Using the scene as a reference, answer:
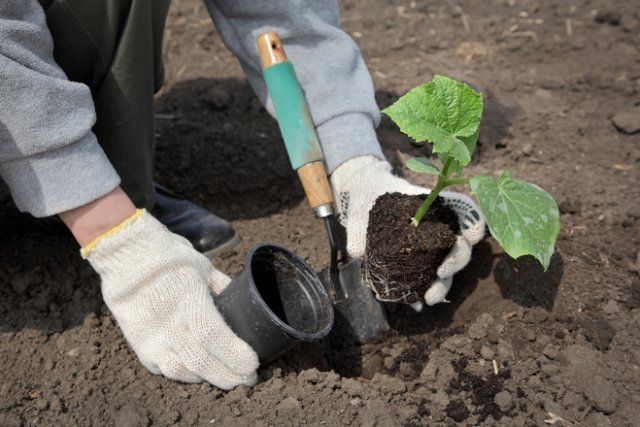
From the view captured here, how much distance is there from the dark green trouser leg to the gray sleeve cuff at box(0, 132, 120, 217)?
0.37m

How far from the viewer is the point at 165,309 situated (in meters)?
1.64

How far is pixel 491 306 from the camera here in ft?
6.38

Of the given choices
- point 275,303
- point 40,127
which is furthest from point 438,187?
point 40,127

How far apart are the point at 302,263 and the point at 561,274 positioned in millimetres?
806

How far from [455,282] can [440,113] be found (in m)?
0.70

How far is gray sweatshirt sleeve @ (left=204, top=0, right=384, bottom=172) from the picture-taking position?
6.61 ft

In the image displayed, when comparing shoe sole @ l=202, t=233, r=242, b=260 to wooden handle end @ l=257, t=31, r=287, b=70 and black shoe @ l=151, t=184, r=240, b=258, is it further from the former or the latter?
wooden handle end @ l=257, t=31, r=287, b=70

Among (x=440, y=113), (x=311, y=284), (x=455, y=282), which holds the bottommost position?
(x=455, y=282)

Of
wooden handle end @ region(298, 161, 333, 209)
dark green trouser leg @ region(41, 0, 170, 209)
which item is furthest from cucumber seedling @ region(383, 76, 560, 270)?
dark green trouser leg @ region(41, 0, 170, 209)

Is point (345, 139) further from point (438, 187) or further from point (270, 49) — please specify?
point (438, 187)

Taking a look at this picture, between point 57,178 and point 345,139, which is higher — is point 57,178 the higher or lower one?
the higher one

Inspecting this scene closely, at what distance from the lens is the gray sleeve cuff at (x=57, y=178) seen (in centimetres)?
153

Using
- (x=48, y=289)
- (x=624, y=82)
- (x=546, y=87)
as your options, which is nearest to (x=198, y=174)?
(x=48, y=289)

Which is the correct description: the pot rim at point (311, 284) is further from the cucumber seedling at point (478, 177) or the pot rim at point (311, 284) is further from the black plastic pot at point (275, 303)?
the cucumber seedling at point (478, 177)
